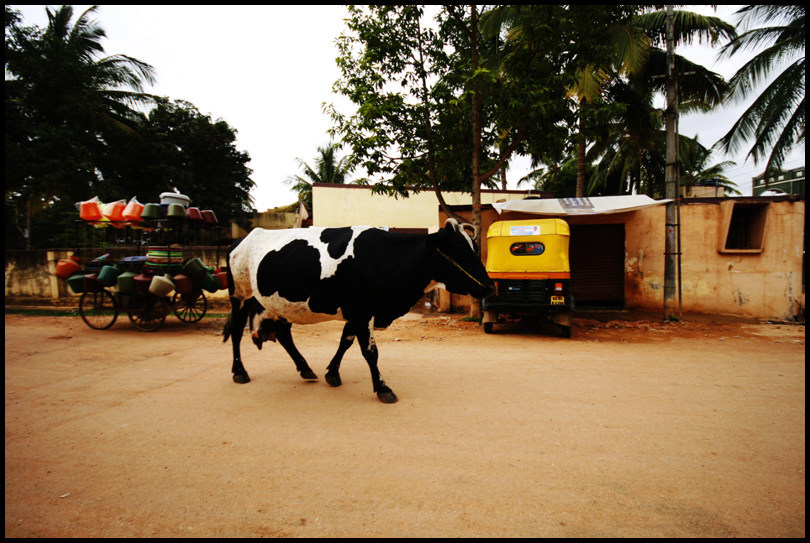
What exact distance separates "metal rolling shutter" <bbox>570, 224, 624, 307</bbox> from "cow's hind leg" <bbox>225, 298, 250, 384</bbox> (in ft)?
29.6

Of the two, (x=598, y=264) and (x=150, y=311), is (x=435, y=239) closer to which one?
(x=150, y=311)

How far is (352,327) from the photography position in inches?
161

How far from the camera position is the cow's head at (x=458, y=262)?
3984mm

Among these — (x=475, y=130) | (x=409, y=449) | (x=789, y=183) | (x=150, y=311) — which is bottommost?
(x=409, y=449)

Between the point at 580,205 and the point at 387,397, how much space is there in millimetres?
7754

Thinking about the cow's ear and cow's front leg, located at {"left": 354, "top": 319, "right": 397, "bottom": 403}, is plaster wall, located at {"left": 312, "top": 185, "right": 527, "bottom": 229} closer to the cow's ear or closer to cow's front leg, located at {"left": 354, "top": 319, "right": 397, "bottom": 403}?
the cow's ear

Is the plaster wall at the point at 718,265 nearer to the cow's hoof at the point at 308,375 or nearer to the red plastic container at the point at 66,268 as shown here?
the cow's hoof at the point at 308,375

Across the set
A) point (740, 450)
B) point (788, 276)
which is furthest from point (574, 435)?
point (788, 276)

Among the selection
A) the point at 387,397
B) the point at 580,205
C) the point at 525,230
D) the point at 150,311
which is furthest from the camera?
the point at 580,205

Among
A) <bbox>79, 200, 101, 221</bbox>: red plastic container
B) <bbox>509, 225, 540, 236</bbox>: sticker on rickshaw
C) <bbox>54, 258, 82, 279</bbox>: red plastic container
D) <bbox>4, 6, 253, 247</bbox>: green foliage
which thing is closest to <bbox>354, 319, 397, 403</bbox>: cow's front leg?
<bbox>509, 225, 540, 236</bbox>: sticker on rickshaw

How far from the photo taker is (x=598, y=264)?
10.7 metres

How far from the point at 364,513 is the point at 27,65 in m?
18.6

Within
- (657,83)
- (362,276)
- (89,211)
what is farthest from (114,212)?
(657,83)

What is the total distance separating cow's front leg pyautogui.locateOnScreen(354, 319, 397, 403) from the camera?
3.86 m
